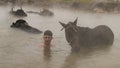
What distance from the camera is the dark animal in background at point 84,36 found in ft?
38.0

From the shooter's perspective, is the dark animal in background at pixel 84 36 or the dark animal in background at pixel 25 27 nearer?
the dark animal in background at pixel 84 36

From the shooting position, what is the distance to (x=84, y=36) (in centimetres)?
1245

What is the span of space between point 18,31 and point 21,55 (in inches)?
221

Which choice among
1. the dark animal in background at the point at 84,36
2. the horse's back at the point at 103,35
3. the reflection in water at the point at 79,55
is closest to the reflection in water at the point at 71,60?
the reflection in water at the point at 79,55

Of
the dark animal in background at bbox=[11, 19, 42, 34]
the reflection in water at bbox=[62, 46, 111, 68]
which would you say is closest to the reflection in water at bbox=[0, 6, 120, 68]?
the reflection in water at bbox=[62, 46, 111, 68]

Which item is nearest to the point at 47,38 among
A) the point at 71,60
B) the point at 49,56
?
the point at 49,56

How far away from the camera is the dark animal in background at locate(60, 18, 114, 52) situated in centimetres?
1159

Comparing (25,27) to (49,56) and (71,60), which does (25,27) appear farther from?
(71,60)

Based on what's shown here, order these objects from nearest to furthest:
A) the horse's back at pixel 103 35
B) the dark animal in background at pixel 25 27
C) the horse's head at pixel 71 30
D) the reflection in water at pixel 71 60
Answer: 1. the reflection in water at pixel 71 60
2. the horse's head at pixel 71 30
3. the horse's back at pixel 103 35
4. the dark animal in background at pixel 25 27

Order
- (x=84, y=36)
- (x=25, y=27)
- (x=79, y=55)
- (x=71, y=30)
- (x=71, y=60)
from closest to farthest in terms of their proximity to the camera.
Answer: (x=71, y=60) → (x=71, y=30) → (x=79, y=55) → (x=84, y=36) → (x=25, y=27)

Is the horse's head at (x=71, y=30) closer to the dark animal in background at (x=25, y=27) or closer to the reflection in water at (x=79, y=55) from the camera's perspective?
the reflection in water at (x=79, y=55)

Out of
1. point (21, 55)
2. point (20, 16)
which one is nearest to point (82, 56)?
point (21, 55)

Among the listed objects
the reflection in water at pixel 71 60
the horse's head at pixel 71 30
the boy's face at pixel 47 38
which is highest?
the horse's head at pixel 71 30

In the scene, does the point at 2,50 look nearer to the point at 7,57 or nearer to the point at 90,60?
the point at 7,57
